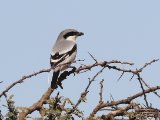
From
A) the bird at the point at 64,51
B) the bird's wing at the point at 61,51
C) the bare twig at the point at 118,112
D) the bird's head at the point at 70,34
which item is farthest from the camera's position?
the bird's head at the point at 70,34

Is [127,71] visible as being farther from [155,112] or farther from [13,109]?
[13,109]

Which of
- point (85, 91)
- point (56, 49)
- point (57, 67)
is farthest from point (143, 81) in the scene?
point (56, 49)

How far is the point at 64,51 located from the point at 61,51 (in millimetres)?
54

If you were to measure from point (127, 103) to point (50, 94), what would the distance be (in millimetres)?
787

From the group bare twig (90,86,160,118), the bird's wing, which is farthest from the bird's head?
bare twig (90,86,160,118)

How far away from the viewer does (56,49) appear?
6.65 m

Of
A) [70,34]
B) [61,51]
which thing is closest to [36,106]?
[61,51]

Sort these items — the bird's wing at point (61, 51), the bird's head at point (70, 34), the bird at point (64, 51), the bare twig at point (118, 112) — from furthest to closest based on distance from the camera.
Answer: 1. the bird's head at point (70, 34)
2. the bird's wing at point (61, 51)
3. the bird at point (64, 51)
4. the bare twig at point (118, 112)

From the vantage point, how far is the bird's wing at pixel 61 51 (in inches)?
245

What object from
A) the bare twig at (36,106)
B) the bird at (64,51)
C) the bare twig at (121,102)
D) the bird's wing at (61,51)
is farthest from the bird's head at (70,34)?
the bare twig at (121,102)

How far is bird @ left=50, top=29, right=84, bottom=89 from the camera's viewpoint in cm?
610

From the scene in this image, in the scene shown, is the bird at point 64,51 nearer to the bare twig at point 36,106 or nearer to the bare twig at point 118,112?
the bare twig at point 36,106

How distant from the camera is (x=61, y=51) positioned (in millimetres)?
6602

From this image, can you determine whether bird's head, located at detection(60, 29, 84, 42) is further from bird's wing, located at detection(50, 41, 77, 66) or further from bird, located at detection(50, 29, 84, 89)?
bird's wing, located at detection(50, 41, 77, 66)
